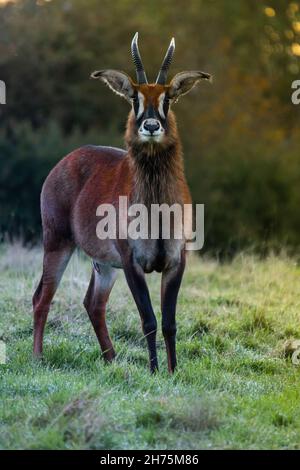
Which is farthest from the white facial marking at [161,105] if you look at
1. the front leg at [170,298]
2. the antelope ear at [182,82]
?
the front leg at [170,298]

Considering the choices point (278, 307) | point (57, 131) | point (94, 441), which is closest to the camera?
point (94, 441)

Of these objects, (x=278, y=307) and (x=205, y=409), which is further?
(x=278, y=307)

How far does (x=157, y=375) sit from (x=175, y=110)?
1805 centimetres

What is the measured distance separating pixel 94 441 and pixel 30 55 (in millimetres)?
19004

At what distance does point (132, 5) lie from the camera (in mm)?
30047

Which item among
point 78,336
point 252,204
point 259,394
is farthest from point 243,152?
point 259,394

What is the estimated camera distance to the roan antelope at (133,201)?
7824 millimetres

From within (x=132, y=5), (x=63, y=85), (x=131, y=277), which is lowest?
(x=131, y=277)

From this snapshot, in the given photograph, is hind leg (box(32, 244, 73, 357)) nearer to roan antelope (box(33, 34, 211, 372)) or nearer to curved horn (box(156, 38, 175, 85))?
roan antelope (box(33, 34, 211, 372))

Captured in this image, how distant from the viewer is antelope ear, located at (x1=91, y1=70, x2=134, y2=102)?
7.92m

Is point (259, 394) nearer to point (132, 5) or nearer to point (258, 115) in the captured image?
point (258, 115)

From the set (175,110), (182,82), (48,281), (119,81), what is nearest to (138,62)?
(119,81)

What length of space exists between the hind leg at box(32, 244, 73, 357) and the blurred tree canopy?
9419 mm

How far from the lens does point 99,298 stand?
894 cm
